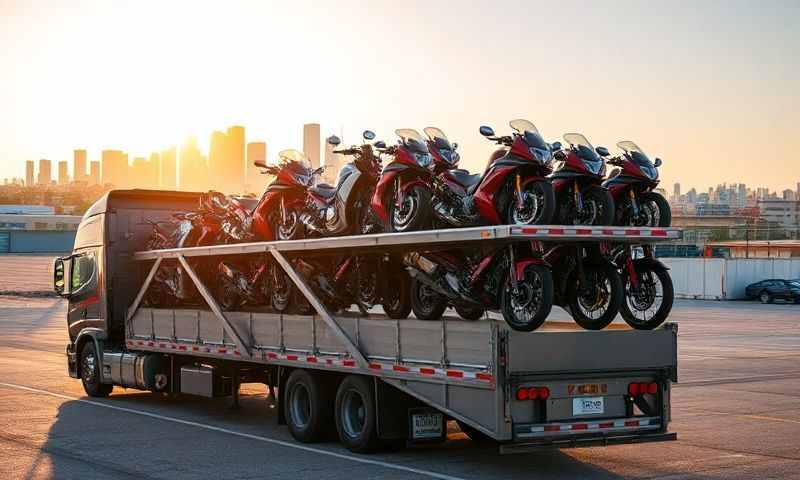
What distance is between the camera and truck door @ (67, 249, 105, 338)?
62.4 ft

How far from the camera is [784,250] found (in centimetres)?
9775

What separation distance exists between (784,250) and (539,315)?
92.1 meters

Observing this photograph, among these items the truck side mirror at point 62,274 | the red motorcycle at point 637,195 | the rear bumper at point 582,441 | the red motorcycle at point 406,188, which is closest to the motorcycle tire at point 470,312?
the red motorcycle at point 406,188

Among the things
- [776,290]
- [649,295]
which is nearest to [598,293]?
[649,295]

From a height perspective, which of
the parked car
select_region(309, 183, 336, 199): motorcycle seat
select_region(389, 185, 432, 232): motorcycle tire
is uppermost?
select_region(309, 183, 336, 199): motorcycle seat

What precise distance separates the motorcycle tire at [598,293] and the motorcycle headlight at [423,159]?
209 cm

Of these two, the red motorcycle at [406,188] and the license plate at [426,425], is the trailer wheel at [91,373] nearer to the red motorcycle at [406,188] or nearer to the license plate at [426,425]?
the red motorcycle at [406,188]

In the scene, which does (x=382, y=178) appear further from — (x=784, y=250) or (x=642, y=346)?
(x=784, y=250)

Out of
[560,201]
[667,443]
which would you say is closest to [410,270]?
[560,201]

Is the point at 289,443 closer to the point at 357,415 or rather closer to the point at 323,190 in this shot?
the point at 357,415

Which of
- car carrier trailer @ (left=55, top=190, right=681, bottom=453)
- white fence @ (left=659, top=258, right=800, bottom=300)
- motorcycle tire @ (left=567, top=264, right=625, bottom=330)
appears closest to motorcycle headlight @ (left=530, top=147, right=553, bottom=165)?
car carrier trailer @ (left=55, top=190, right=681, bottom=453)

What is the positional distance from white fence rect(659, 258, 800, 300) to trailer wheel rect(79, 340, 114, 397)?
140ft

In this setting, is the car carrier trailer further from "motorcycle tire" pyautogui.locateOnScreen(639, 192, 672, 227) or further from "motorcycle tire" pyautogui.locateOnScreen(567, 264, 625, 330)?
"motorcycle tire" pyautogui.locateOnScreen(639, 192, 672, 227)

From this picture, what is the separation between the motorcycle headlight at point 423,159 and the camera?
13.0 meters
